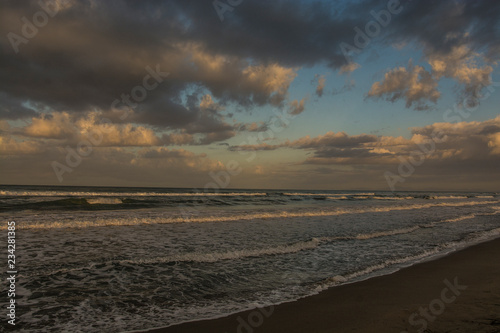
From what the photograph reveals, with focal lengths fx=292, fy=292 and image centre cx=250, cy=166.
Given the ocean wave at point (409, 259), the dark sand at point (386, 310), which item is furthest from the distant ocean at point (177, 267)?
the dark sand at point (386, 310)

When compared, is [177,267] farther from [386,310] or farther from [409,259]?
[409,259]

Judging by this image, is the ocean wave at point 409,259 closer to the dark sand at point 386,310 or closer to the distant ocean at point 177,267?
the distant ocean at point 177,267

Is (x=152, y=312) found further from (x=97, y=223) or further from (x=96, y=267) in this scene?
(x=97, y=223)

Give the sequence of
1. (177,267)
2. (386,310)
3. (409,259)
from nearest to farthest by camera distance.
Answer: (386,310) → (177,267) → (409,259)

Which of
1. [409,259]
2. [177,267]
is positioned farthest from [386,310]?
[177,267]

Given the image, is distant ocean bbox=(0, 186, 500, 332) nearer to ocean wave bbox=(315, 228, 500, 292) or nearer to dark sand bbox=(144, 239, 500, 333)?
ocean wave bbox=(315, 228, 500, 292)

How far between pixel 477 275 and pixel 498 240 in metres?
8.75

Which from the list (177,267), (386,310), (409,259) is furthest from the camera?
(409,259)

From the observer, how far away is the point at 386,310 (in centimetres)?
542

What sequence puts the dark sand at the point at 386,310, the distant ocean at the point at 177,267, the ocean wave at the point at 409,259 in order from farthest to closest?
the ocean wave at the point at 409,259 < the distant ocean at the point at 177,267 < the dark sand at the point at 386,310

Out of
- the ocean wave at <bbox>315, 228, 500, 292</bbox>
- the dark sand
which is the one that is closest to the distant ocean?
the ocean wave at <bbox>315, 228, 500, 292</bbox>

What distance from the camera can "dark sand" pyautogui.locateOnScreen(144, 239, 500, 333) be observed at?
4.65 metres

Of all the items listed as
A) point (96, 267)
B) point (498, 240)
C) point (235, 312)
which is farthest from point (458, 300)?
point (498, 240)

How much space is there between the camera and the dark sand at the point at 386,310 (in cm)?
465
